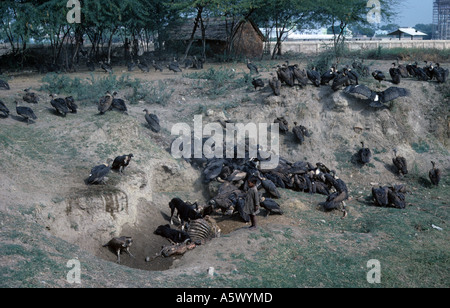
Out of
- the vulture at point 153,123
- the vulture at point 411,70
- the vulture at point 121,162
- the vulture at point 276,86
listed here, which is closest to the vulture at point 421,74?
the vulture at point 411,70

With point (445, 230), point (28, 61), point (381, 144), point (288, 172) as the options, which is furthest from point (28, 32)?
point (445, 230)

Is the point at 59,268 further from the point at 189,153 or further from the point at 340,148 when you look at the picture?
the point at 340,148

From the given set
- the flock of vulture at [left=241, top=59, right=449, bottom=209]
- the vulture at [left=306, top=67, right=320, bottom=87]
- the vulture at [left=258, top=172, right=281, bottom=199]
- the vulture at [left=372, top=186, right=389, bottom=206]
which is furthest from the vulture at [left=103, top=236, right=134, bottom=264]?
the vulture at [left=306, top=67, right=320, bottom=87]

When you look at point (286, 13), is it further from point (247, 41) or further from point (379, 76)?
point (379, 76)

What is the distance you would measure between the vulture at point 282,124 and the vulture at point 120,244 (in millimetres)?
7930

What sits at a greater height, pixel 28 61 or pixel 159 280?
pixel 28 61

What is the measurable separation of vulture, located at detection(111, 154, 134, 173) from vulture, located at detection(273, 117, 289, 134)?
6.23 metres

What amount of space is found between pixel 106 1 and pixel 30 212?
15.3 metres

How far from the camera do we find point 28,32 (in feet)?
64.9

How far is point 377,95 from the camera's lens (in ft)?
52.2

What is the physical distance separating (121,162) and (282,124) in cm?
658

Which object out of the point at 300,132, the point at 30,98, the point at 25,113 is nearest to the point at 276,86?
the point at 300,132

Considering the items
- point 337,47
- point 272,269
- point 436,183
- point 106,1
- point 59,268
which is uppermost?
point 106,1

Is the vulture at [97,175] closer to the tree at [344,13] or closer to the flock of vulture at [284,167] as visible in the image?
the flock of vulture at [284,167]
